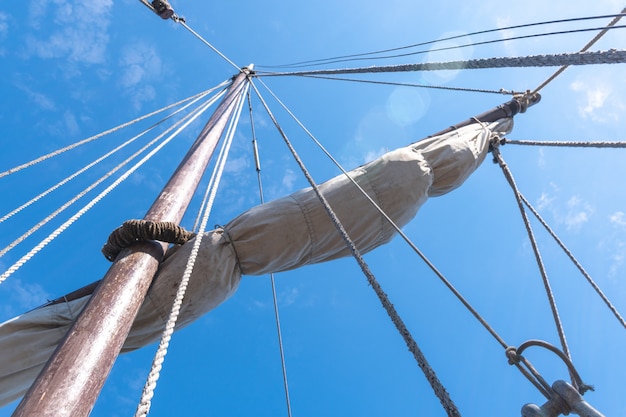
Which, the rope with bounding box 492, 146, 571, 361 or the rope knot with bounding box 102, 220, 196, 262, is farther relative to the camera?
the rope with bounding box 492, 146, 571, 361

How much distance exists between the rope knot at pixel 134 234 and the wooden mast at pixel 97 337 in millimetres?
69

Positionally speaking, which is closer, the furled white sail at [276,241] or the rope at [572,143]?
the furled white sail at [276,241]

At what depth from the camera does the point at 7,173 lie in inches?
160

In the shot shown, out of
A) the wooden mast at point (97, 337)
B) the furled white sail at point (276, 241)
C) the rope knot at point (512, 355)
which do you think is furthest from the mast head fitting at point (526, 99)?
the wooden mast at point (97, 337)

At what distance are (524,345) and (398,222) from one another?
247cm

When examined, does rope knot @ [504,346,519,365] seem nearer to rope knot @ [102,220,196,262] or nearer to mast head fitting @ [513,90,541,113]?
rope knot @ [102,220,196,262]

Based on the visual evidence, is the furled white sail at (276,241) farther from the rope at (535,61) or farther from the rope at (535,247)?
the rope at (535,61)

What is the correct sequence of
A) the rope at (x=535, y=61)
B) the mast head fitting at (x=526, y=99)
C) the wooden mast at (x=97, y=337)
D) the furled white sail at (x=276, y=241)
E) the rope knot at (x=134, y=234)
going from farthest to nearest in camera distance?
1. the mast head fitting at (x=526, y=99)
2. the furled white sail at (x=276, y=241)
3. the rope knot at (x=134, y=234)
4. the rope at (x=535, y=61)
5. the wooden mast at (x=97, y=337)

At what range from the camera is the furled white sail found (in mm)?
3225

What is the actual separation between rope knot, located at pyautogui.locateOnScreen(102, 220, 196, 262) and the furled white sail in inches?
9.7

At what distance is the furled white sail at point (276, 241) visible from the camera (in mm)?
3225

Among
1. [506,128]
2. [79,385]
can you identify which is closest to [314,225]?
[79,385]

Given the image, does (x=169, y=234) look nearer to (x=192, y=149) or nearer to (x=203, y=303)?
(x=203, y=303)

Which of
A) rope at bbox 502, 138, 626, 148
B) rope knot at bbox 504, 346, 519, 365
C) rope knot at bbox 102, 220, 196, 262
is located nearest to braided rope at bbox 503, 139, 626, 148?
rope at bbox 502, 138, 626, 148
